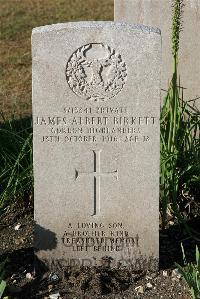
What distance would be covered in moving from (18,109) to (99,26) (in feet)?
11.0

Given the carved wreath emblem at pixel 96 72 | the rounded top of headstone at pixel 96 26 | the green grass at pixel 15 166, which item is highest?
the rounded top of headstone at pixel 96 26

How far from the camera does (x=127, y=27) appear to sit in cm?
349

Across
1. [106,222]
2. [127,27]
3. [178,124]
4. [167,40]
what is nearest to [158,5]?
[167,40]

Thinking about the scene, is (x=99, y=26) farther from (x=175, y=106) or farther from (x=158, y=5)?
(x=158, y=5)

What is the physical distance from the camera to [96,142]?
3660 mm

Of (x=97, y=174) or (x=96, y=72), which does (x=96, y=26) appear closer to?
(x=96, y=72)

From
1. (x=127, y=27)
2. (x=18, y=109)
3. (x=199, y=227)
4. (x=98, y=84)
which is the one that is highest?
(x=127, y=27)

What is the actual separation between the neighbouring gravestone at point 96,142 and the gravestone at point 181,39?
4.49 ft

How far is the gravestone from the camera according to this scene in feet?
→ 16.1

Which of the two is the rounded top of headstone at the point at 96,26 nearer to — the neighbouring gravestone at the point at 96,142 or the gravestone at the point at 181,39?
the neighbouring gravestone at the point at 96,142

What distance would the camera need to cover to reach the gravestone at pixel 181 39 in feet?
16.1

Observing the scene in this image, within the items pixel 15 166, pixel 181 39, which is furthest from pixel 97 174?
pixel 181 39

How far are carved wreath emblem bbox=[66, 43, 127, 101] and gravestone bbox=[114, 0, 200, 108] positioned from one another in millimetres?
1423

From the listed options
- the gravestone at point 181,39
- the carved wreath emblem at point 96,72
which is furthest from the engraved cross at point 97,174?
the gravestone at point 181,39
